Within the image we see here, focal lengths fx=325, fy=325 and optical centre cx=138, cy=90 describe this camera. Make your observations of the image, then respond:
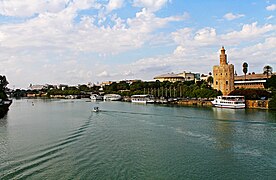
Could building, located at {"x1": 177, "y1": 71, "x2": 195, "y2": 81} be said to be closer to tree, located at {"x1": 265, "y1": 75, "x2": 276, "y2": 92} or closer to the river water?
tree, located at {"x1": 265, "y1": 75, "x2": 276, "y2": 92}

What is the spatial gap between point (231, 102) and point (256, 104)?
7.20 ft

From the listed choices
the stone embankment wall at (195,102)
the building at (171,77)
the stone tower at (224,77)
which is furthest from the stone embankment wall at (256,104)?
the building at (171,77)

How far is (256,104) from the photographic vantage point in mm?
29594

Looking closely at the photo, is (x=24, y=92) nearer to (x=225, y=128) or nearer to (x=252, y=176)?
(x=225, y=128)

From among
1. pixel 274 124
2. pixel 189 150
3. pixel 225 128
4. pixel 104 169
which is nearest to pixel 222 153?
pixel 189 150

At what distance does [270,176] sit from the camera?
28.1 ft

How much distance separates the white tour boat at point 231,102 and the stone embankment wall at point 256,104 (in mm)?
669

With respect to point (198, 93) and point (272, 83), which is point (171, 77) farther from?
point (272, 83)

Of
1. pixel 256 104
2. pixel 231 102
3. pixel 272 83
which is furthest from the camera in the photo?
pixel 272 83

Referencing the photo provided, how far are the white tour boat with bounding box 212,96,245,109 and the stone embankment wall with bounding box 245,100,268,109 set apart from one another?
0.67 meters

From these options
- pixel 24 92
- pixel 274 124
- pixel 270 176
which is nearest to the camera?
pixel 270 176

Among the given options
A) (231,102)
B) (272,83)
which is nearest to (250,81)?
(272,83)

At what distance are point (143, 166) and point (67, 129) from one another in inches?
300

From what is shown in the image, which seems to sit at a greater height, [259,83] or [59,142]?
[259,83]
